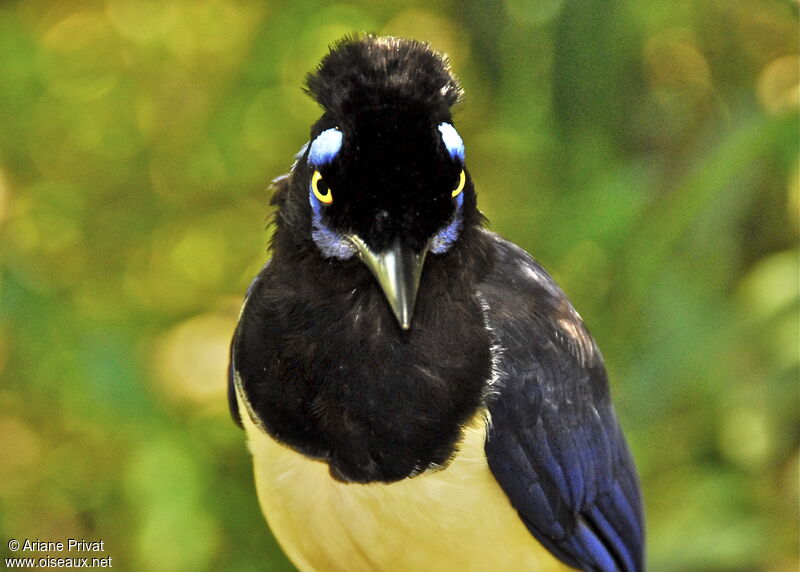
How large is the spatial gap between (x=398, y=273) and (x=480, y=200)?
1.85 m

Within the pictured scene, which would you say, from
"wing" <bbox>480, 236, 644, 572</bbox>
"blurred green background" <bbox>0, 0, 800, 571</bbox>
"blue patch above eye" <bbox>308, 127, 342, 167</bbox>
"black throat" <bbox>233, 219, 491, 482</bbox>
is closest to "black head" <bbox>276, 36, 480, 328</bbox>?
"blue patch above eye" <bbox>308, 127, 342, 167</bbox>

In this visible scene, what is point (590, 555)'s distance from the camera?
8.67 ft

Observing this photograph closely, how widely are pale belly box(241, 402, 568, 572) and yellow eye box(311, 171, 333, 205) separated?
538mm

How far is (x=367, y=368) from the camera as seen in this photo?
2.27 metres

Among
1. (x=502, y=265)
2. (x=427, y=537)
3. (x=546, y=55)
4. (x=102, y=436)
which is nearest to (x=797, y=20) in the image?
(x=546, y=55)

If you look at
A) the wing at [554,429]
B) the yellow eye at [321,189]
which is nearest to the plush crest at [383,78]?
the yellow eye at [321,189]

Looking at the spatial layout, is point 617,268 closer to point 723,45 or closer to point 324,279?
point 723,45

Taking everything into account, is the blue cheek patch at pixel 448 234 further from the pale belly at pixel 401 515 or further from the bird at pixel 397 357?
the pale belly at pixel 401 515

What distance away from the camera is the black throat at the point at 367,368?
226cm

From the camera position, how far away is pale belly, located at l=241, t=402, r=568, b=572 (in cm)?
230

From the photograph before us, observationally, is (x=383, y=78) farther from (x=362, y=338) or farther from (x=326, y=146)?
(x=362, y=338)

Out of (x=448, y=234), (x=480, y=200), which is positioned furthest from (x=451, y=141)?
(x=480, y=200)

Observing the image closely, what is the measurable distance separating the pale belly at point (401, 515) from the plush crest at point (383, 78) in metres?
0.68

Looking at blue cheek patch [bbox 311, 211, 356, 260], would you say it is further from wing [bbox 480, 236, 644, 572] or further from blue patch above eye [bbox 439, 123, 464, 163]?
wing [bbox 480, 236, 644, 572]
